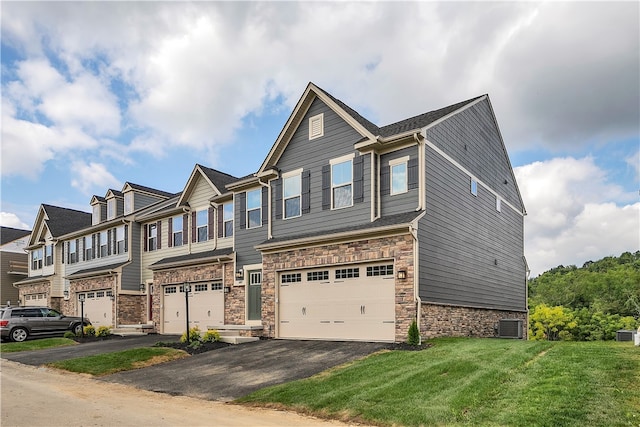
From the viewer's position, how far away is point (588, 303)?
55.3 meters

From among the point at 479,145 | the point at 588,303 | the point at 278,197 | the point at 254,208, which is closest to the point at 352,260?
the point at 278,197

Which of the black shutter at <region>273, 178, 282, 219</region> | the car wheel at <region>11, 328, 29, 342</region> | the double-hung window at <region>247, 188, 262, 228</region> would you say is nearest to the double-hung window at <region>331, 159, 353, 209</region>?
the black shutter at <region>273, 178, 282, 219</region>

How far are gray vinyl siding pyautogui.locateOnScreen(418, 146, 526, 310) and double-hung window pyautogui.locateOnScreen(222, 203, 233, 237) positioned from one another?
10098mm

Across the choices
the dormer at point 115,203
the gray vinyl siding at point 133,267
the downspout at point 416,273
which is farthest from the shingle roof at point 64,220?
the downspout at point 416,273

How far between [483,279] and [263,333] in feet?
28.1

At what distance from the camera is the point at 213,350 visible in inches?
650

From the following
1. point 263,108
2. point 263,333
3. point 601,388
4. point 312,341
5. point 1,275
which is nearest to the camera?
point 601,388

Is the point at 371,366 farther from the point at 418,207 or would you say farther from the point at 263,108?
the point at 263,108

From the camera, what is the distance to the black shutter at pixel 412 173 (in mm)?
15352

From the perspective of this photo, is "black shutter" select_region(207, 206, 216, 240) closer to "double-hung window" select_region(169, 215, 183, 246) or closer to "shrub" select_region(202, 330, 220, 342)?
"double-hung window" select_region(169, 215, 183, 246)

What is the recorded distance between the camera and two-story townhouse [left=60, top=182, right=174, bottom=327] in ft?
89.4

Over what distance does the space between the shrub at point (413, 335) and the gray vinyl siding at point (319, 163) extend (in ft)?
12.5

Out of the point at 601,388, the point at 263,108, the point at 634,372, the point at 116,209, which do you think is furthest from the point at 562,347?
the point at 116,209

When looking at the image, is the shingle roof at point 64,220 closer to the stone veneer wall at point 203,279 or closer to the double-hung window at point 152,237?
the double-hung window at point 152,237
